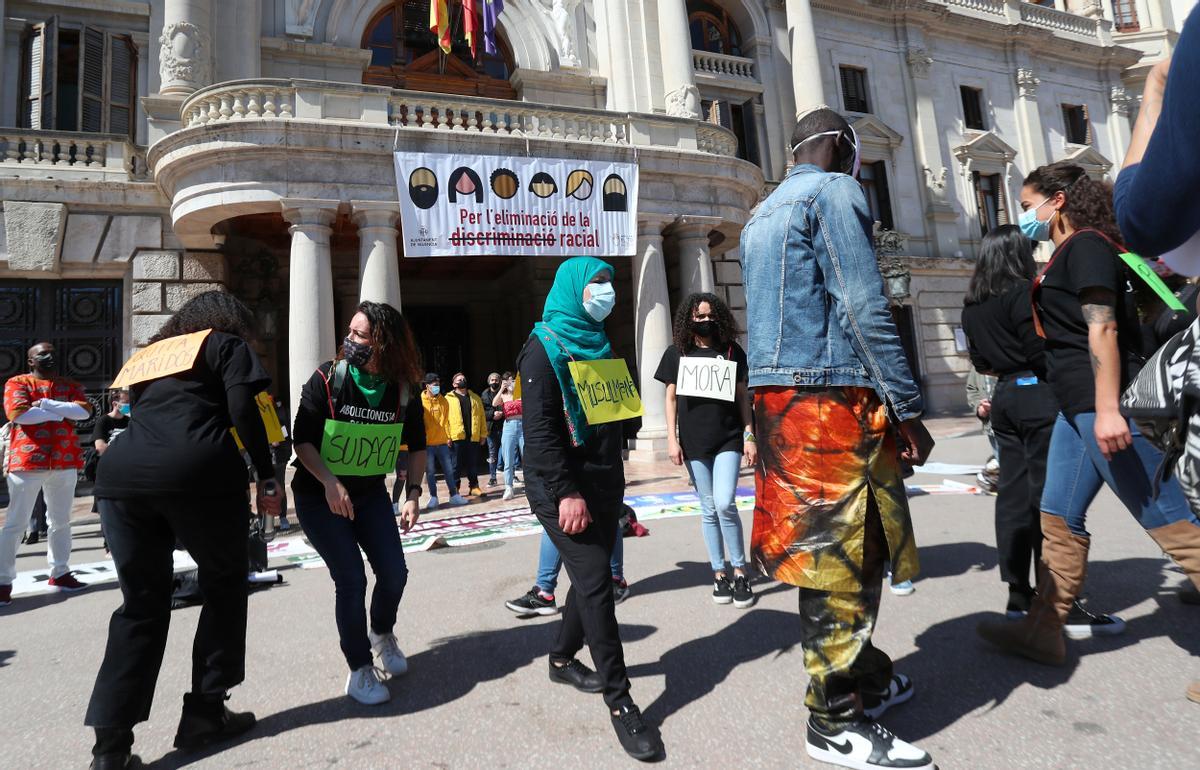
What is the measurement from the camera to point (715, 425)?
431 cm

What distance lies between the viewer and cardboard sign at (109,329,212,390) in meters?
2.66

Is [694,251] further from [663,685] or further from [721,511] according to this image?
[663,685]

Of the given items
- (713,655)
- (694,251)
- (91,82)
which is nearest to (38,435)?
(713,655)

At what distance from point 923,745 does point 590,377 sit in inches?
72.3

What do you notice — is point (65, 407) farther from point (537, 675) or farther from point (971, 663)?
point (971, 663)

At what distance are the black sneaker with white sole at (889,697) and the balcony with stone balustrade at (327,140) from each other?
425 inches

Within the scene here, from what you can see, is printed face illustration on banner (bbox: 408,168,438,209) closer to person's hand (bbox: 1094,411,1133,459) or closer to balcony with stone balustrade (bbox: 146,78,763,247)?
balcony with stone balustrade (bbox: 146,78,763,247)

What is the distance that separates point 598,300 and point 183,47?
13202mm

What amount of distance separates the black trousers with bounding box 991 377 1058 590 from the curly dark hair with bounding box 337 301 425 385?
9.91 feet

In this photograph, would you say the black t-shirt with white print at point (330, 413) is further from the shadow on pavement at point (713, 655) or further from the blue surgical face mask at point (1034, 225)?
the blue surgical face mask at point (1034, 225)

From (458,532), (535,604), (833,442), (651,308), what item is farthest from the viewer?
(651,308)

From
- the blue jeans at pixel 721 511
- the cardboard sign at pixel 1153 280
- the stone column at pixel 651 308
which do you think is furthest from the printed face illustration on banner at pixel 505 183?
the cardboard sign at pixel 1153 280

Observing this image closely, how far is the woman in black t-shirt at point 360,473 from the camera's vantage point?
296 cm

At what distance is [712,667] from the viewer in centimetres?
309
